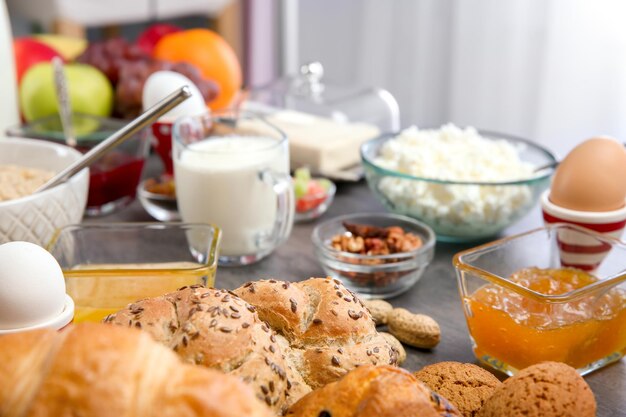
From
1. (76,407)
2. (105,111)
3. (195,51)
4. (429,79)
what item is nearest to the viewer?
(76,407)

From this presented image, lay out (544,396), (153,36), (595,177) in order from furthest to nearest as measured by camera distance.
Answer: (153,36) < (595,177) < (544,396)

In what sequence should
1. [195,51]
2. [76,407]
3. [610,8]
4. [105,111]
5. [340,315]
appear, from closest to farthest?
[76,407], [340,315], [105,111], [195,51], [610,8]

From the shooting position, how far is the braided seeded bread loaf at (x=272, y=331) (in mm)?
720

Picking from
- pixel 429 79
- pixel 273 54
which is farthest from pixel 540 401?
pixel 273 54

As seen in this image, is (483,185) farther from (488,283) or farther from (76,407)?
(76,407)

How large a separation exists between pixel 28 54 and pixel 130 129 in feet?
3.29

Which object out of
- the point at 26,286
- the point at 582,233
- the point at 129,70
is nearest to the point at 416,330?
the point at 582,233

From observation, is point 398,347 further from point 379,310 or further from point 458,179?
point 458,179

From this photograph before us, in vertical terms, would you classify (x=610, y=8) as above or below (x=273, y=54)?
above

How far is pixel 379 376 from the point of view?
692 millimetres

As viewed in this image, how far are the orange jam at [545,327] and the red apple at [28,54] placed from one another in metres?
1.46

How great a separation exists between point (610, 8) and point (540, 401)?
183 cm

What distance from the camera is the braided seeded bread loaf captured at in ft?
2.36

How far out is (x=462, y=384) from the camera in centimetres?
87
